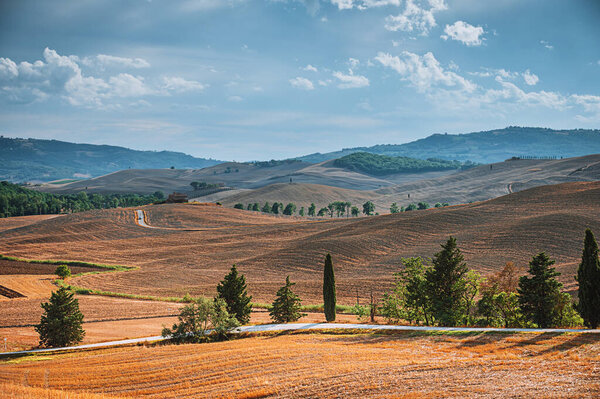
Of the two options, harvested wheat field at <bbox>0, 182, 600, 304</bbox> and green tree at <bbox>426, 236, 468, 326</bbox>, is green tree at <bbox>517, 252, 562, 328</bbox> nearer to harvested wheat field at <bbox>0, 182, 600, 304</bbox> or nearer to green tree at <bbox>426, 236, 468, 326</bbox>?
green tree at <bbox>426, 236, 468, 326</bbox>

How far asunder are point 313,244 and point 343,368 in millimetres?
63657

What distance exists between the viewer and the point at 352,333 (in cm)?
3422

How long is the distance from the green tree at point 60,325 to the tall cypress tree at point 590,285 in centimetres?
3816

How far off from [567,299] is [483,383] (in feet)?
61.7

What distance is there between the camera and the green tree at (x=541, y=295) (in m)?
33.5

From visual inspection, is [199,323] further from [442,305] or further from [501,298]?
[501,298]

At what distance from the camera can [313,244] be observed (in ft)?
285

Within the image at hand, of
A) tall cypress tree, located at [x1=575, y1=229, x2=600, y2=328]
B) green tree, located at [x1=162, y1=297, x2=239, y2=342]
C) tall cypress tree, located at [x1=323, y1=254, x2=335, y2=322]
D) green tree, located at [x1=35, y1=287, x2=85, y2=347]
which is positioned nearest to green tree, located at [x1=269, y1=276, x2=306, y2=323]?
tall cypress tree, located at [x1=323, y1=254, x2=335, y2=322]

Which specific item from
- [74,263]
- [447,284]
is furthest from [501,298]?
[74,263]

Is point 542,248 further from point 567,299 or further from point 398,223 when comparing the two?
point 567,299

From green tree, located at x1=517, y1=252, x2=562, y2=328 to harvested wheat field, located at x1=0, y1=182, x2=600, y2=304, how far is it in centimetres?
2255

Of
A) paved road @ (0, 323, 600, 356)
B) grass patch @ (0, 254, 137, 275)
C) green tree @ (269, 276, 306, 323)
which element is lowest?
paved road @ (0, 323, 600, 356)

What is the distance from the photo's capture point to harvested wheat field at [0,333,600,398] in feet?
64.2

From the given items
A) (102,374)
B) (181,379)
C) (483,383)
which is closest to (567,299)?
(483,383)
